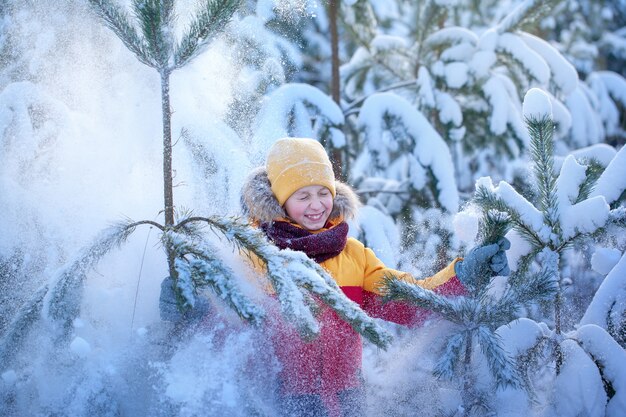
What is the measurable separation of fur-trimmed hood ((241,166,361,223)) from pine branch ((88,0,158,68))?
2.88 ft

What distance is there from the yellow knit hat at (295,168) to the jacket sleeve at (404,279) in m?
0.41

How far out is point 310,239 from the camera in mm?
2596

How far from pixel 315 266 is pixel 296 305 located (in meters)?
0.24

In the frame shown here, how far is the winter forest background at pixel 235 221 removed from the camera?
6.92 ft

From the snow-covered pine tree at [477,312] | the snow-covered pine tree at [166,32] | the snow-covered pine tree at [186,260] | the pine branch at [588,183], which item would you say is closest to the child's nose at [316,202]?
the snow-covered pine tree at [477,312]

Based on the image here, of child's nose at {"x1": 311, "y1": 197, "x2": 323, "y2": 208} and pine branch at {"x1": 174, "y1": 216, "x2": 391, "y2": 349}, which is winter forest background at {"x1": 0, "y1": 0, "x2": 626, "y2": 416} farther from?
child's nose at {"x1": 311, "y1": 197, "x2": 323, "y2": 208}

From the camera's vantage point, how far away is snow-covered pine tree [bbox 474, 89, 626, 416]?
7.41 ft

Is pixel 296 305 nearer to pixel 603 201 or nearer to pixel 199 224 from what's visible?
pixel 199 224

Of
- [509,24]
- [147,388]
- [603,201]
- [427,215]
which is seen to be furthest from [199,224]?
[509,24]

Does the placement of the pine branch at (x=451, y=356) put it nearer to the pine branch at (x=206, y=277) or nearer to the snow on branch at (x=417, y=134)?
the pine branch at (x=206, y=277)

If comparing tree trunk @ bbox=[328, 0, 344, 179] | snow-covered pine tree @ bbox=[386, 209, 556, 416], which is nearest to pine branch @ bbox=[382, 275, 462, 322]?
snow-covered pine tree @ bbox=[386, 209, 556, 416]

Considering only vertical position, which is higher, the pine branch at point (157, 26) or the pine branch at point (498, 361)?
the pine branch at point (157, 26)

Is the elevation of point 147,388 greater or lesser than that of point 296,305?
lesser

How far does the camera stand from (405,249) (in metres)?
4.34
